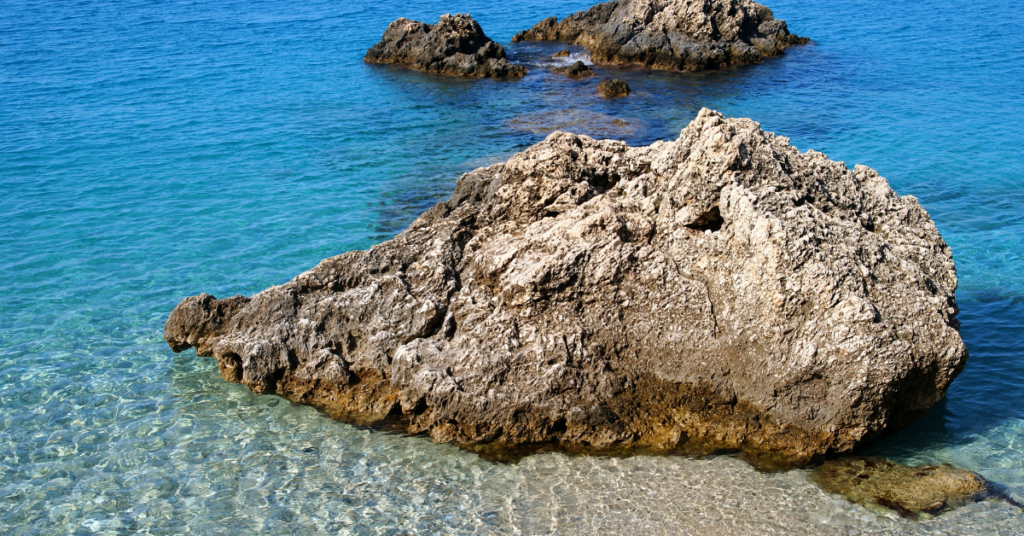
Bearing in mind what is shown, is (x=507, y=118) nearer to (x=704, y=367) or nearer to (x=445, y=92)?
(x=445, y=92)

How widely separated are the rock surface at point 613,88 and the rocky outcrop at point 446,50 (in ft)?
16.4

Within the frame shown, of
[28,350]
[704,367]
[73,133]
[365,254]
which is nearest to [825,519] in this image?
[704,367]

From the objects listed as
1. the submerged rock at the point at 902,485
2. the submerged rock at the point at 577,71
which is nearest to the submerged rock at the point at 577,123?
the submerged rock at the point at 577,71

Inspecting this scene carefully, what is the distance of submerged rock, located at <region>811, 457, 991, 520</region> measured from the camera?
8461mm

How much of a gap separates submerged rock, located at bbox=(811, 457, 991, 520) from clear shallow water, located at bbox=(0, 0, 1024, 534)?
219mm

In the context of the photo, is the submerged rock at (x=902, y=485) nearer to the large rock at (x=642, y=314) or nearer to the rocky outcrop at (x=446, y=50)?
the large rock at (x=642, y=314)

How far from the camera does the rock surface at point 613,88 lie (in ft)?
93.7

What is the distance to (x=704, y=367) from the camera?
9633 mm

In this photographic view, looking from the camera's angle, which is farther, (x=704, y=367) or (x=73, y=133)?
(x=73, y=133)

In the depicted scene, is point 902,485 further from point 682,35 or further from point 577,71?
point 682,35

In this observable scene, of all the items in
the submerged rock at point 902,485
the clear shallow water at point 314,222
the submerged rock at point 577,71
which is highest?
the submerged rock at point 577,71

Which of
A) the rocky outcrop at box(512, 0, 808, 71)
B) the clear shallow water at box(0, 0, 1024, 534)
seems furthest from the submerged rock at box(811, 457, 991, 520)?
the rocky outcrop at box(512, 0, 808, 71)

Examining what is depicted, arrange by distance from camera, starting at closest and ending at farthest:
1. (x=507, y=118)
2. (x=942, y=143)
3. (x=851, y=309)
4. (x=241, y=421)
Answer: (x=851, y=309)
(x=241, y=421)
(x=942, y=143)
(x=507, y=118)

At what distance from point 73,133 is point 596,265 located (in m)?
21.2
